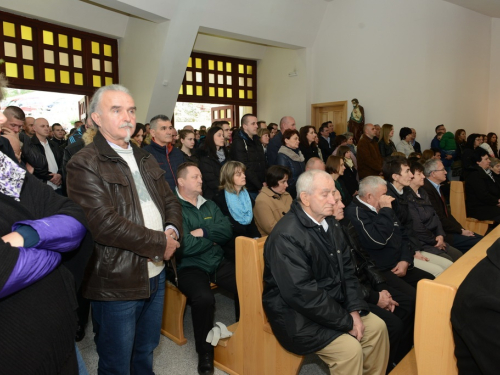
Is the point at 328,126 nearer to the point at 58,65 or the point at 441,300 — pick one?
the point at 58,65

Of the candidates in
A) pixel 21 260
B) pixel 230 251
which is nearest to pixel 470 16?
pixel 230 251

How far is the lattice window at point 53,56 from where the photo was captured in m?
7.74

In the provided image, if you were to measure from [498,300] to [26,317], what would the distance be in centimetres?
137

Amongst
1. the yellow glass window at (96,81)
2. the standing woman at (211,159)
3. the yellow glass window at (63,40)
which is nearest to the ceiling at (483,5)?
the standing woman at (211,159)

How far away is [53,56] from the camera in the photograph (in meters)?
8.40

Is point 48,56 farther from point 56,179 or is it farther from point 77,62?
point 56,179

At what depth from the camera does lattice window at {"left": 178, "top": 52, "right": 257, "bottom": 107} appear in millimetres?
10773

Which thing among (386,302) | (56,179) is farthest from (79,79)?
(386,302)

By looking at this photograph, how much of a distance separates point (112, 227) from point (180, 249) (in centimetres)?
109

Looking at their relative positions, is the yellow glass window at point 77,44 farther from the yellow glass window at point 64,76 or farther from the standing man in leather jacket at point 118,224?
the standing man in leather jacket at point 118,224

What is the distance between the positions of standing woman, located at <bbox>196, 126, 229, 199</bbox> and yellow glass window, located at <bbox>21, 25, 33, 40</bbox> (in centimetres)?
542

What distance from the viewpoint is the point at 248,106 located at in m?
12.3

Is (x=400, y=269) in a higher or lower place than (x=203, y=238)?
lower

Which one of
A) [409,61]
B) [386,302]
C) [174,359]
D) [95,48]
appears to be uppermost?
[95,48]
